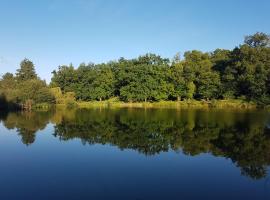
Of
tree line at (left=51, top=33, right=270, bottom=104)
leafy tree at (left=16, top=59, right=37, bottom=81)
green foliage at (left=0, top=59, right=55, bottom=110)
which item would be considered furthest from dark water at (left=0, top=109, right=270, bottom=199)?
leafy tree at (left=16, top=59, right=37, bottom=81)

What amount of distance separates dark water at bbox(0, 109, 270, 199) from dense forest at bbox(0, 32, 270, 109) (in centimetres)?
3472

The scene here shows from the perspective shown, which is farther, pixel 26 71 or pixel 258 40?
pixel 26 71

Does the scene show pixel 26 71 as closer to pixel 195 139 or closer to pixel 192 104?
pixel 192 104

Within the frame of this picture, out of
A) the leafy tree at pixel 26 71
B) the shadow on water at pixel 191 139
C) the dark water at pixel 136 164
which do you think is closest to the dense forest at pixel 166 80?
the leafy tree at pixel 26 71

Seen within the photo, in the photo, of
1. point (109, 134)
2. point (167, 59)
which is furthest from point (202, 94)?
point (109, 134)

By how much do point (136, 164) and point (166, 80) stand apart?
54.7 meters

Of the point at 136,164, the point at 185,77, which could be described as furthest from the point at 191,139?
the point at 185,77

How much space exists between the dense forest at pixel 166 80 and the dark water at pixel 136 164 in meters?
34.7

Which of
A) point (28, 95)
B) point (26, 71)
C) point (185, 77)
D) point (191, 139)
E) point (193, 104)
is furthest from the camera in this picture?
point (26, 71)

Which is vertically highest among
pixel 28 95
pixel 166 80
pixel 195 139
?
pixel 166 80

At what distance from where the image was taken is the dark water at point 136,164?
33.4ft

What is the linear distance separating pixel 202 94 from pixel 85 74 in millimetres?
29203

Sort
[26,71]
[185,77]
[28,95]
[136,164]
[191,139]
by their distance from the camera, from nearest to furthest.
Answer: [136,164] < [191,139] < [28,95] < [185,77] < [26,71]

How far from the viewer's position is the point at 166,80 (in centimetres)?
6794
